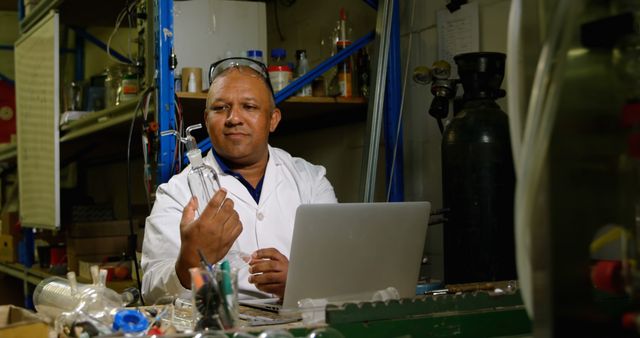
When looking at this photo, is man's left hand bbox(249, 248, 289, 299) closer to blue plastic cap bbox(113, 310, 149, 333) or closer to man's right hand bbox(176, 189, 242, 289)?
man's right hand bbox(176, 189, 242, 289)

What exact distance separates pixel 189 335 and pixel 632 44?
0.60 meters

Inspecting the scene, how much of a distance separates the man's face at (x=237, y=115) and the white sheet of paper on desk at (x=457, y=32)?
610 mm

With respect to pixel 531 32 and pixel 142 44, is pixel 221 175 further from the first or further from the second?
pixel 531 32

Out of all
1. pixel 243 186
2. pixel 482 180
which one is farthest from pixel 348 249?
pixel 243 186

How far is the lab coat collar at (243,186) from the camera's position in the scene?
213 cm

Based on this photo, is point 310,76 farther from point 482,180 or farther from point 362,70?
point 482,180

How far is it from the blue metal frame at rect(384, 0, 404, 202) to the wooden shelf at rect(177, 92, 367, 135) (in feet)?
0.31

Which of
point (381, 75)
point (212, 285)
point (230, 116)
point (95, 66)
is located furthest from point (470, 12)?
point (95, 66)

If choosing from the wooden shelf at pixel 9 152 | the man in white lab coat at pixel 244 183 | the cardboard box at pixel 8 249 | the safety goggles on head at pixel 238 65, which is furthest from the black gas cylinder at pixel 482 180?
the cardboard box at pixel 8 249

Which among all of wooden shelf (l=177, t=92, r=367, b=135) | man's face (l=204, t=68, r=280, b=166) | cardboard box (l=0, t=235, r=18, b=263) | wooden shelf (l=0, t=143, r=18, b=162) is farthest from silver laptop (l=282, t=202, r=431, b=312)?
cardboard box (l=0, t=235, r=18, b=263)

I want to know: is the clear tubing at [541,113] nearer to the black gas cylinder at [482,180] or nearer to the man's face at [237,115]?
the black gas cylinder at [482,180]

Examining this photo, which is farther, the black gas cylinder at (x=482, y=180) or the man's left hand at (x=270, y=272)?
the black gas cylinder at (x=482, y=180)

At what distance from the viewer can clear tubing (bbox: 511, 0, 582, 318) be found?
660mm

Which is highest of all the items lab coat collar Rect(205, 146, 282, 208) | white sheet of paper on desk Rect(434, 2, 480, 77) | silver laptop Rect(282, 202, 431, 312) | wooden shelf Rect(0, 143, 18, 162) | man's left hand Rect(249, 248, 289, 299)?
white sheet of paper on desk Rect(434, 2, 480, 77)
